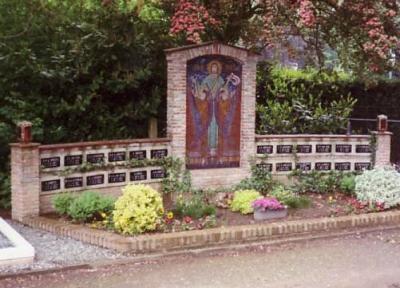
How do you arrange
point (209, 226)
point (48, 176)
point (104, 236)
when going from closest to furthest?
point (104, 236) < point (209, 226) < point (48, 176)

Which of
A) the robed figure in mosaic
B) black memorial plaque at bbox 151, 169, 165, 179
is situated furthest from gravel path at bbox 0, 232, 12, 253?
the robed figure in mosaic

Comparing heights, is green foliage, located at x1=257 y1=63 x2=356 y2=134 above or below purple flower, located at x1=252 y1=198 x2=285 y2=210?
above

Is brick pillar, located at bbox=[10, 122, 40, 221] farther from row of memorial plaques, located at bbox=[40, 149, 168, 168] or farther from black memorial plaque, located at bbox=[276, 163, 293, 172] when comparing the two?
black memorial plaque, located at bbox=[276, 163, 293, 172]

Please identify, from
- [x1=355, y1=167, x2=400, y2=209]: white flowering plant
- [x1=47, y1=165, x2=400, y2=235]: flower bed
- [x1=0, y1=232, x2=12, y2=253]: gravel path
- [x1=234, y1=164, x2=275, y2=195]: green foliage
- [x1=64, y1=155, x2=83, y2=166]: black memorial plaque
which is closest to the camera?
[x1=0, y1=232, x2=12, y2=253]: gravel path

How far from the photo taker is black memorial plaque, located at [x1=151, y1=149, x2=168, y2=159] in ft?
36.1

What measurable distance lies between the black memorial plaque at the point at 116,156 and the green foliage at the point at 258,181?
210 cm

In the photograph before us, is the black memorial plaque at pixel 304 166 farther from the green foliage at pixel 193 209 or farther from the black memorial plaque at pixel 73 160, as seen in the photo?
the black memorial plaque at pixel 73 160

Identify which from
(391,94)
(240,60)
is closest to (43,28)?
(240,60)

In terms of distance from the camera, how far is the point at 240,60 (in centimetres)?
1155

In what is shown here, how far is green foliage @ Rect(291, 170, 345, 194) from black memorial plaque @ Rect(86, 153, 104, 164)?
363cm

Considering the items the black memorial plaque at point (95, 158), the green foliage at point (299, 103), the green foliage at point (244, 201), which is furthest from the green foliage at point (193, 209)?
the green foliage at point (299, 103)

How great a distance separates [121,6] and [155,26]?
759 millimetres

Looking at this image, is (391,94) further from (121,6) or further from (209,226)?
(209,226)

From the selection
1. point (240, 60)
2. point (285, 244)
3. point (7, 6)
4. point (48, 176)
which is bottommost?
point (285, 244)
